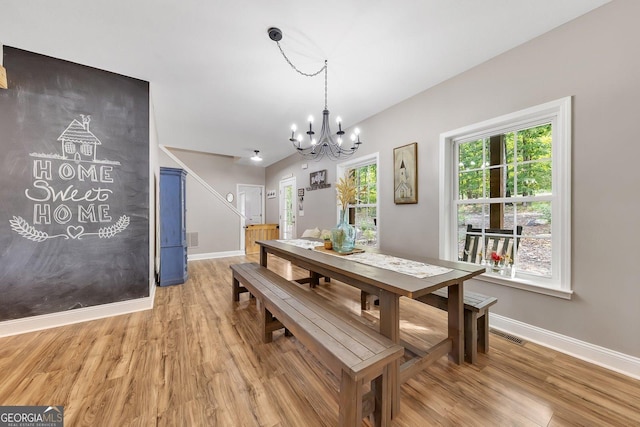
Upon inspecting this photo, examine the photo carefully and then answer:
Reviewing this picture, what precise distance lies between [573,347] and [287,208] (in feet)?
18.0

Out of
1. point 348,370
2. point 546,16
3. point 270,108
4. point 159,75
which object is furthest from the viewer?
point 270,108

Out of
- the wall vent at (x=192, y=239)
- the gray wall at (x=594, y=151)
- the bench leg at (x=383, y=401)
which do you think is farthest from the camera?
the wall vent at (x=192, y=239)

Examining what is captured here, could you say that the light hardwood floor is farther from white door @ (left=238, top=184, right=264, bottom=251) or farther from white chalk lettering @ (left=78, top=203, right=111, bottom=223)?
white door @ (left=238, top=184, right=264, bottom=251)

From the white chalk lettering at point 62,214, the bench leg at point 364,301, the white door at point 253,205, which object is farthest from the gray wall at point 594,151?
the white door at point 253,205

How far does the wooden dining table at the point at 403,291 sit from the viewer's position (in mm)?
1292

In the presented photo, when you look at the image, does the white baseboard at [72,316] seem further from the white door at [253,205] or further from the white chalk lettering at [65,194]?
the white door at [253,205]

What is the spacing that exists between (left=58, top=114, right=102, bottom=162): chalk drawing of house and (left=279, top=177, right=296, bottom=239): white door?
12.4ft

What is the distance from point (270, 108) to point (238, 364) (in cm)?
309

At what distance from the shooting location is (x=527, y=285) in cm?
203

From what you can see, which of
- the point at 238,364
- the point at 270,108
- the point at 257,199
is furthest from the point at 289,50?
the point at 257,199

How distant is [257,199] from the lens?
801 cm

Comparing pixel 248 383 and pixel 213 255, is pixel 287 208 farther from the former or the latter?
pixel 248 383

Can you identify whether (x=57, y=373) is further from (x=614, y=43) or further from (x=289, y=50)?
(x=614, y=43)

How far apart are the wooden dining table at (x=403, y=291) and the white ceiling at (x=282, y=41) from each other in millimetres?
1900
